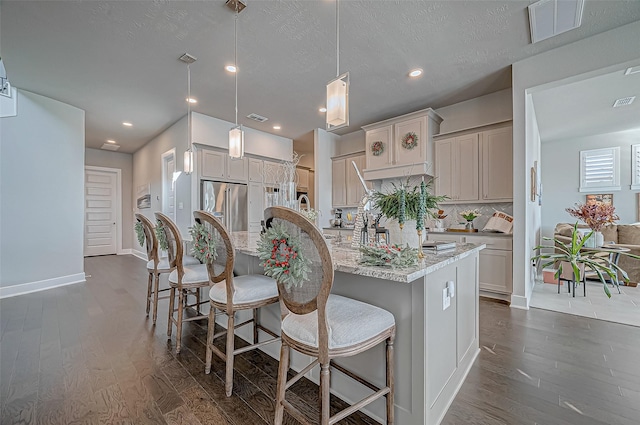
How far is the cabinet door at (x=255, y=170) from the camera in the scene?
5.63 meters

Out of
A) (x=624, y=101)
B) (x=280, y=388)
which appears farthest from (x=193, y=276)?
(x=624, y=101)

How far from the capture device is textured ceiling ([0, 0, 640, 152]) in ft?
7.63

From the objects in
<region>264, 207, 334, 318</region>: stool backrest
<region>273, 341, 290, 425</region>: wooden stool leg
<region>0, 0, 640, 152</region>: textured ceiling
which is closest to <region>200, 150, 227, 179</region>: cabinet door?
<region>0, 0, 640, 152</region>: textured ceiling

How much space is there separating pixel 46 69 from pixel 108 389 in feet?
12.9

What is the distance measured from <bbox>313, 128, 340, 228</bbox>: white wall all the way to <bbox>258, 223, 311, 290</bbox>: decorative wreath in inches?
169

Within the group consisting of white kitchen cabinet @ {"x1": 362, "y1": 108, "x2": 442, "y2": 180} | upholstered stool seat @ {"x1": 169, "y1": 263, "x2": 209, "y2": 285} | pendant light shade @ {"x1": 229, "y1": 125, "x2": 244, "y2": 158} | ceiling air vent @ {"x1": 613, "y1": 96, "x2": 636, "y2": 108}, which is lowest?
upholstered stool seat @ {"x1": 169, "y1": 263, "x2": 209, "y2": 285}

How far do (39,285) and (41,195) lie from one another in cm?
139

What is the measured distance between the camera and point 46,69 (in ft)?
10.9

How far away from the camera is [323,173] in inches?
223

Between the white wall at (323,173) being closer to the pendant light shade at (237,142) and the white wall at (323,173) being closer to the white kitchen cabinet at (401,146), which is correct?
the white kitchen cabinet at (401,146)

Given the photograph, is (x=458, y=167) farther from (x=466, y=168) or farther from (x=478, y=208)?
(x=478, y=208)

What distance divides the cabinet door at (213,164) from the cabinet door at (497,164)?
4432 millimetres

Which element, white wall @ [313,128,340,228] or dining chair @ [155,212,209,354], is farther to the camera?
white wall @ [313,128,340,228]

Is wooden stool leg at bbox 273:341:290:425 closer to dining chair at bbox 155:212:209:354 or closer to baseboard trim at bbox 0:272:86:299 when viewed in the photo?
dining chair at bbox 155:212:209:354
